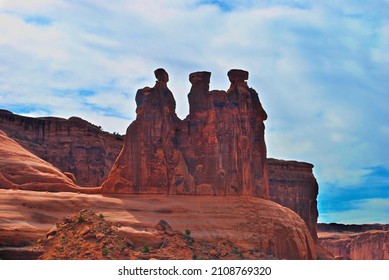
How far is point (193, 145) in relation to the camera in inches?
3248

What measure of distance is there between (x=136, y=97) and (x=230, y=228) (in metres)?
16.0

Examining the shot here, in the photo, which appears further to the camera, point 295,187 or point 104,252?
point 295,187

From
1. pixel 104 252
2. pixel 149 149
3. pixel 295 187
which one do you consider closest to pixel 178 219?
pixel 149 149

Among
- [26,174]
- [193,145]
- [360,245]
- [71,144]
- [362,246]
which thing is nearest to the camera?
[26,174]

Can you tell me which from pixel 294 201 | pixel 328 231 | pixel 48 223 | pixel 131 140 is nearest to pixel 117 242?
pixel 48 223

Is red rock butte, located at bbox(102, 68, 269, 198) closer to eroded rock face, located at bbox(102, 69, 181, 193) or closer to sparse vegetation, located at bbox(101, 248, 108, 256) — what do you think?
eroded rock face, located at bbox(102, 69, 181, 193)

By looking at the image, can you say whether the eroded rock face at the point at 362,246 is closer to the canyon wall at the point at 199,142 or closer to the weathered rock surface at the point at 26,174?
the canyon wall at the point at 199,142

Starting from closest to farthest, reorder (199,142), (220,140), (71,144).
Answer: (220,140) → (199,142) → (71,144)

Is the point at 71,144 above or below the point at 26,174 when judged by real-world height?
above

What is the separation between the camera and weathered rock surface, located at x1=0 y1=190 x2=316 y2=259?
2621 inches

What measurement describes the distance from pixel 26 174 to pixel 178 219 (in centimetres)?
1412

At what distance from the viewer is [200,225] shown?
73.6 m

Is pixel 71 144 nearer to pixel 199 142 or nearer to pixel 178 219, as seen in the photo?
pixel 199 142

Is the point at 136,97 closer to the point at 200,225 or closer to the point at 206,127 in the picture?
the point at 206,127
